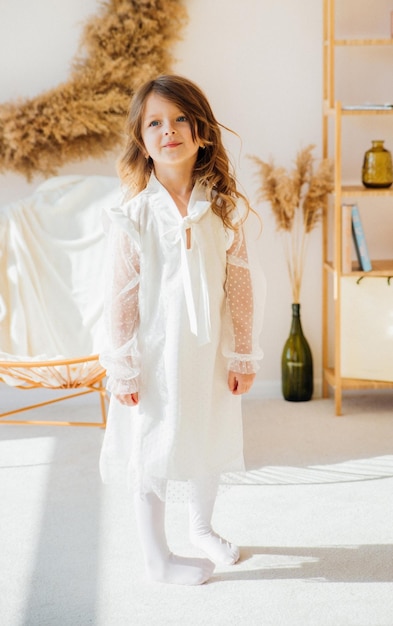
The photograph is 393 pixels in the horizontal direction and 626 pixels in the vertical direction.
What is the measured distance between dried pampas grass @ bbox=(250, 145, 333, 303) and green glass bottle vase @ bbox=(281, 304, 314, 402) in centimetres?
13

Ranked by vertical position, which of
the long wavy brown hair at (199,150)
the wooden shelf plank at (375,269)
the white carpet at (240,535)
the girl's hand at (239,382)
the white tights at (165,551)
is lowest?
the white carpet at (240,535)

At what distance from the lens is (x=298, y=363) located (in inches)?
147

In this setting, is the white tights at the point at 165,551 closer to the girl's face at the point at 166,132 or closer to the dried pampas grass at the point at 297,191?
the girl's face at the point at 166,132

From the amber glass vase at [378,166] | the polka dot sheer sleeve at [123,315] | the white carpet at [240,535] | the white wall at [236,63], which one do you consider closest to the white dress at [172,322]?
the polka dot sheer sleeve at [123,315]

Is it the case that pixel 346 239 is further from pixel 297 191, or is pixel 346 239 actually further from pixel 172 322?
pixel 172 322

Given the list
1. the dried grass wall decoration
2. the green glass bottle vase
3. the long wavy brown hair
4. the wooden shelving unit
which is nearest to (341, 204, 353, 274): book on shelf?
the wooden shelving unit

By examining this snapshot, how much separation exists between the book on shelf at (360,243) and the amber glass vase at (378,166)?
122 millimetres

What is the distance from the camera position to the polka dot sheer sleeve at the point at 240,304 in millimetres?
2096

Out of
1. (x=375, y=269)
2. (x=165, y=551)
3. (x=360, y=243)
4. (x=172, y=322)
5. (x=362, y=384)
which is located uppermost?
(x=172, y=322)

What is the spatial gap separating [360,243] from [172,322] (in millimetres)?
1648

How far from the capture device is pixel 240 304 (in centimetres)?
209

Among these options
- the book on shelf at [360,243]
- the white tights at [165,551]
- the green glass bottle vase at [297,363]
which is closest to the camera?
the white tights at [165,551]

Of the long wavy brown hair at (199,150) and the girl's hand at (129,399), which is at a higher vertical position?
the long wavy brown hair at (199,150)

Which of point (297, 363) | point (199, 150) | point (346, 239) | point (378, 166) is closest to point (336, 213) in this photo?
point (346, 239)
